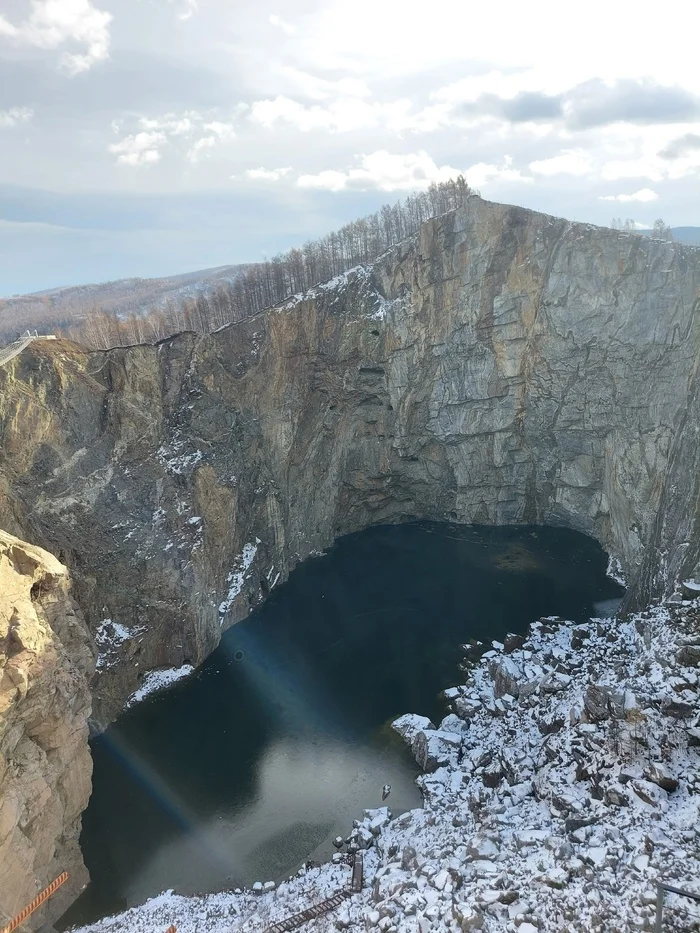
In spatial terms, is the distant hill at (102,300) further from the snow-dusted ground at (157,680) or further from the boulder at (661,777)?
the boulder at (661,777)

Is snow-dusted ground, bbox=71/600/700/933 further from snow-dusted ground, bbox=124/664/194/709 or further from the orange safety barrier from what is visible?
snow-dusted ground, bbox=124/664/194/709

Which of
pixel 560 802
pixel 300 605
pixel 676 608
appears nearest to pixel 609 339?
pixel 676 608

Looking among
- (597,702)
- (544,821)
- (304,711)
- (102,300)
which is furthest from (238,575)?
(102,300)

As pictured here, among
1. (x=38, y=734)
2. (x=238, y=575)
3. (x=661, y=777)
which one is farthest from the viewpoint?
(x=238, y=575)

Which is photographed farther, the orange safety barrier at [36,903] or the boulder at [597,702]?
the boulder at [597,702]

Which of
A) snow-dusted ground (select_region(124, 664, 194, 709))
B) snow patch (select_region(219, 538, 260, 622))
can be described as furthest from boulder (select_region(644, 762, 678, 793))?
snow patch (select_region(219, 538, 260, 622))

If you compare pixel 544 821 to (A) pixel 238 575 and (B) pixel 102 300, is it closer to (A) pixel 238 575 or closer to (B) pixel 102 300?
(A) pixel 238 575

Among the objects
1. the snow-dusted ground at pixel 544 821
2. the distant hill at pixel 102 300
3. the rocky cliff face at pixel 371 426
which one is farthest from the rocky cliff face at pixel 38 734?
the distant hill at pixel 102 300
